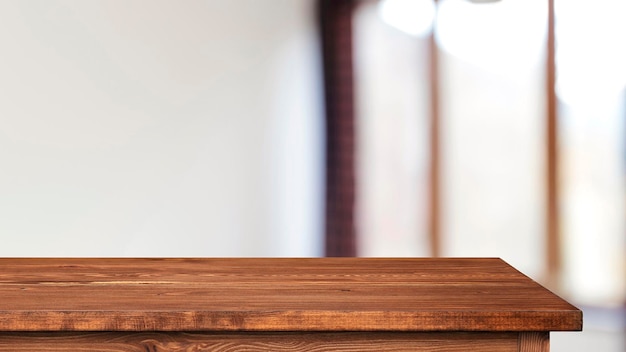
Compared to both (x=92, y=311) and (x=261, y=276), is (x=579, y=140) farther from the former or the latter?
(x=92, y=311)

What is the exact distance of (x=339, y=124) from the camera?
442cm

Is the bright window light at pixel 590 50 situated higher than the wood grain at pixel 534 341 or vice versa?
the bright window light at pixel 590 50

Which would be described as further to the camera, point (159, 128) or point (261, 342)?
point (159, 128)

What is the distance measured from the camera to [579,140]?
160 inches

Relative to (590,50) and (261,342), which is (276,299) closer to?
(261,342)

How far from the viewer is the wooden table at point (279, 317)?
121 cm

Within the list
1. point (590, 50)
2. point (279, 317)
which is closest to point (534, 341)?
point (279, 317)

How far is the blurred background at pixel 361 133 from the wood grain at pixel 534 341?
184 centimetres

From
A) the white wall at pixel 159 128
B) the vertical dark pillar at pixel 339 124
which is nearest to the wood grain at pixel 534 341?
the white wall at pixel 159 128

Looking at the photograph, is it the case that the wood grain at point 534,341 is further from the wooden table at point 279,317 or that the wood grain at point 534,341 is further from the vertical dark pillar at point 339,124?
the vertical dark pillar at point 339,124

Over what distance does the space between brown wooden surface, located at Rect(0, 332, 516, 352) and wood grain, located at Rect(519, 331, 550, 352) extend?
0.01 metres

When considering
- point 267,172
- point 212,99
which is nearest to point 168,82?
point 212,99

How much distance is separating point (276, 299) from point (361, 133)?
10.4 feet

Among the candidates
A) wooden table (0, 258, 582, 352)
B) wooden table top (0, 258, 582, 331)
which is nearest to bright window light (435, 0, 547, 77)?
wooden table top (0, 258, 582, 331)
